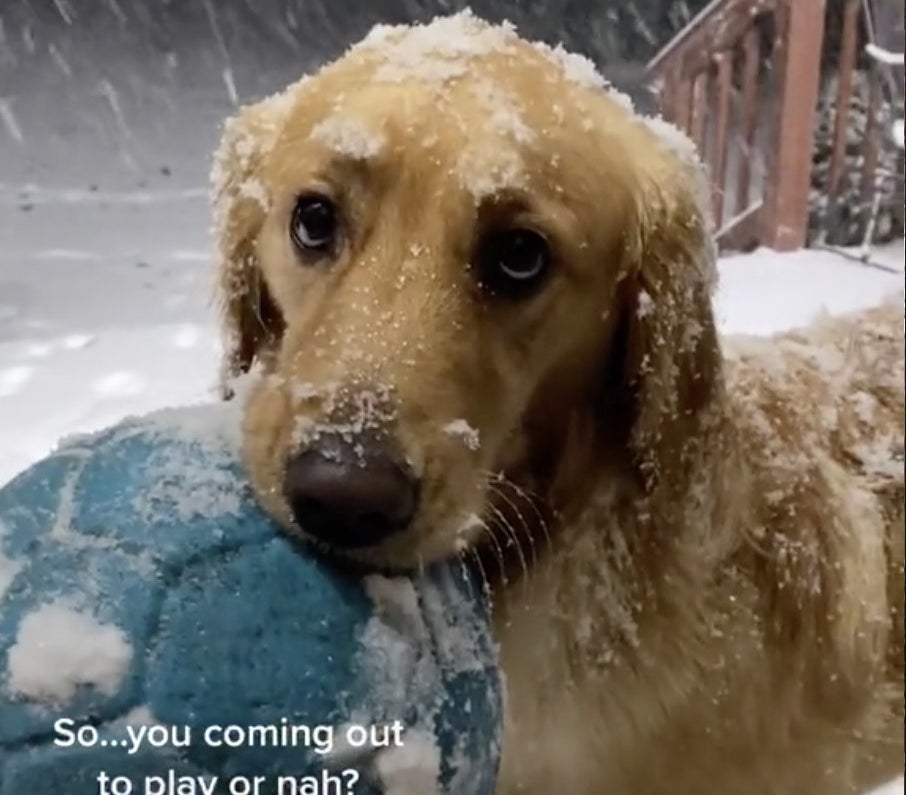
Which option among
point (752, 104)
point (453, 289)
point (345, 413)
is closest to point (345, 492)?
point (345, 413)

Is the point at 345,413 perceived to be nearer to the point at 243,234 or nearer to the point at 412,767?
the point at 412,767

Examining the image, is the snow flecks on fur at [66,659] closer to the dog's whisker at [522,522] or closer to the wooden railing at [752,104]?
the dog's whisker at [522,522]

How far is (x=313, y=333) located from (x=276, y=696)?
0.65 ft

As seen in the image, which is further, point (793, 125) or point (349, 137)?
point (793, 125)

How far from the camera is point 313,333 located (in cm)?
71

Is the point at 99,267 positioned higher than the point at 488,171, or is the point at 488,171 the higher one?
the point at 99,267

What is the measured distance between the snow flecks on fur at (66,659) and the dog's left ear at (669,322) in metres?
0.37

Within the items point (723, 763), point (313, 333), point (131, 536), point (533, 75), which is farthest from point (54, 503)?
point (723, 763)

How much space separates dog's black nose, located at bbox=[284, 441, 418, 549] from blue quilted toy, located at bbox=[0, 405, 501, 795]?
0.06ft

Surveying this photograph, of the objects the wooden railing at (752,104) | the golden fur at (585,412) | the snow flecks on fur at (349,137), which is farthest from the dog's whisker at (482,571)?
→ the wooden railing at (752,104)

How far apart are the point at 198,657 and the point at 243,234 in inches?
13.5

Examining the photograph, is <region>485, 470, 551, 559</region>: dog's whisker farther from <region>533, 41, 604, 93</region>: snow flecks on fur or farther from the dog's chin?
<region>533, 41, 604, 93</region>: snow flecks on fur

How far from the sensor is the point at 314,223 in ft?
2.49

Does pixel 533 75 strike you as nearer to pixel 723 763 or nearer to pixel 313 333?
pixel 313 333
